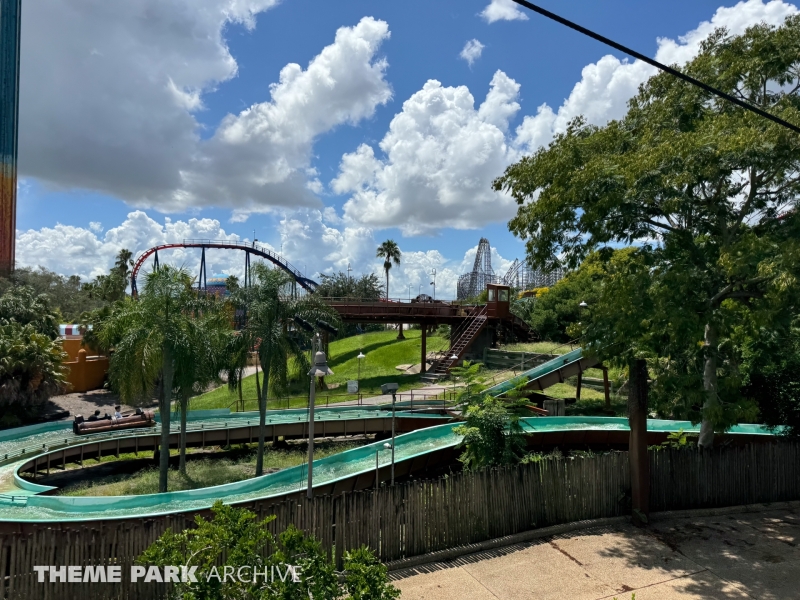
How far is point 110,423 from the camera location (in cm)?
2053

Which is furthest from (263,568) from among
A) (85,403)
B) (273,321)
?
(85,403)

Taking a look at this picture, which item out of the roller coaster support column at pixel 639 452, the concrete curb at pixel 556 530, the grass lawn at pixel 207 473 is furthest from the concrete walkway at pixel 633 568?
the grass lawn at pixel 207 473

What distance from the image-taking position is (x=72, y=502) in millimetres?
12375

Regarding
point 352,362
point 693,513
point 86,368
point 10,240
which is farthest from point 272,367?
point 10,240

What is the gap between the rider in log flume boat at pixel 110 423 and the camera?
66.4 ft

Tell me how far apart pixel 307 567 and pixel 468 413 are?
7.96 metres

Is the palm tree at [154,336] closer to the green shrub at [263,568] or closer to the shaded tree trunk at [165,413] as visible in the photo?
the shaded tree trunk at [165,413]

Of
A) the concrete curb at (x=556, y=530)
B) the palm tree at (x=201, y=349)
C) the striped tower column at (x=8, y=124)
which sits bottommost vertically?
the concrete curb at (x=556, y=530)

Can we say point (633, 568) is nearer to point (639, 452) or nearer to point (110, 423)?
point (639, 452)

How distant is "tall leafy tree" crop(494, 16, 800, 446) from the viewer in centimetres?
914

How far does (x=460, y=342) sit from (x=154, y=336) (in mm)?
21678

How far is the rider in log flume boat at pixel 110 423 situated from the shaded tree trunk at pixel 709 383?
19013 millimetres

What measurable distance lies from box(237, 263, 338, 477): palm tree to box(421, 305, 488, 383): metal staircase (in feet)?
46.9

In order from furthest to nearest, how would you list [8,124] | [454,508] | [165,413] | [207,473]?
1. [8,124]
2. [207,473]
3. [165,413]
4. [454,508]
